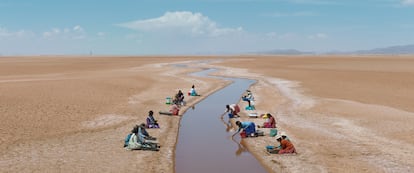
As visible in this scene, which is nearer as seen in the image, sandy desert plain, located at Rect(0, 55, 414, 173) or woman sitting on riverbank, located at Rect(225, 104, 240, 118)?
sandy desert plain, located at Rect(0, 55, 414, 173)

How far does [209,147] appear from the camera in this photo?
2216cm

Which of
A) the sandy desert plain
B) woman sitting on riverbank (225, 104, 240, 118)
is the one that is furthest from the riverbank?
woman sitting on riverbank (225, 104, 240, 118)

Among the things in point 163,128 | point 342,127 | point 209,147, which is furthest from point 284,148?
point 163,128

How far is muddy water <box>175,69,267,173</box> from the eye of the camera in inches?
727

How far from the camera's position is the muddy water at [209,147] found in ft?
60.5

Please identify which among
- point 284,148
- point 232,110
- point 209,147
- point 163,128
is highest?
point 232,110

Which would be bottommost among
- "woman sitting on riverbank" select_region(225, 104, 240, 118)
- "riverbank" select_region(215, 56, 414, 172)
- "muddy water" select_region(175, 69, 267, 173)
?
"muddy water" select_region(175, 69, 267, 173)

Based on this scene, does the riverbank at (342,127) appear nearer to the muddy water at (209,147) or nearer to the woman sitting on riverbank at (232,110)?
the muddy water at (209,147)

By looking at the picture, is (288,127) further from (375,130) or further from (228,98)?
(228,98)

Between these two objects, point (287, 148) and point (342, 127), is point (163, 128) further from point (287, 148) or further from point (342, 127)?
point (342, 127)

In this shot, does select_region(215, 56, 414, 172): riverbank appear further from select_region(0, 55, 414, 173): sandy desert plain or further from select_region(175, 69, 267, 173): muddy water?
select_region(175, 69, 267, 173): muddy water

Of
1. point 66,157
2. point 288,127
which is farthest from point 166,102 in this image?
point 66,157

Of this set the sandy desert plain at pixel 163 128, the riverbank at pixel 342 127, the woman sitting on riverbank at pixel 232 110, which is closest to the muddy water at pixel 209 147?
the sandy desert plain at pixel 163 128

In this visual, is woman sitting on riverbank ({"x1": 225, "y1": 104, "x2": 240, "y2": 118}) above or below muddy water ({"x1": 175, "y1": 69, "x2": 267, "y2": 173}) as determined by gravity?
above
